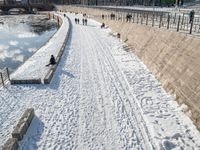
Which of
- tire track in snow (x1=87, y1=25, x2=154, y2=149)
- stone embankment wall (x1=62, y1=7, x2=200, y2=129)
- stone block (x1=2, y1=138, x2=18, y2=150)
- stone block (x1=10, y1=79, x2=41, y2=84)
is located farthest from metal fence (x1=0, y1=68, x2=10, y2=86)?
stone embankment wall (x1=62, y1=7, x2=200, y2=129)

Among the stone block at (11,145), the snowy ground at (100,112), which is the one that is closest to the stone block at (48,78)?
the snowy ground at (100,112)

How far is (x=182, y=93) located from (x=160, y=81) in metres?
3.11

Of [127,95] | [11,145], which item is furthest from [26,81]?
[11,145]

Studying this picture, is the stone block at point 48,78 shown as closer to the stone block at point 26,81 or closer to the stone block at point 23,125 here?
the stone block at point 26,81

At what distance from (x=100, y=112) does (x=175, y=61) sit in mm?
5515

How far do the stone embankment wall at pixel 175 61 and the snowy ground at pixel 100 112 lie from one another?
50cm

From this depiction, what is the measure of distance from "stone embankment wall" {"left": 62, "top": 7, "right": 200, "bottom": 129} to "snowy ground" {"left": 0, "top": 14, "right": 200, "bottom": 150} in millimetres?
502

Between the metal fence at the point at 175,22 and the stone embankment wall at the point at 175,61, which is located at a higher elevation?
the metal fence at the point at 175,22

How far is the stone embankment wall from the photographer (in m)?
11.5

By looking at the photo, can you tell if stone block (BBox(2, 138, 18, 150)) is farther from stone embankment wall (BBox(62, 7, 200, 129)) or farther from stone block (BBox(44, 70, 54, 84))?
stone embankment wall (BBox(62, 7, 200, 129))

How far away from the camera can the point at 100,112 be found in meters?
12.0

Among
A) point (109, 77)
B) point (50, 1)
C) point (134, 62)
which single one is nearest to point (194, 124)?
point (109, 77)

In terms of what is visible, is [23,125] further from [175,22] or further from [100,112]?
[175,22]

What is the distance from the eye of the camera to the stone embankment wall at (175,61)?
37.9ft
